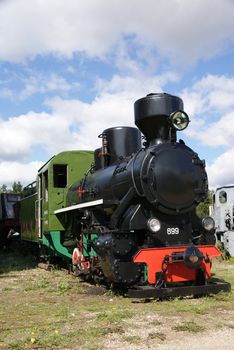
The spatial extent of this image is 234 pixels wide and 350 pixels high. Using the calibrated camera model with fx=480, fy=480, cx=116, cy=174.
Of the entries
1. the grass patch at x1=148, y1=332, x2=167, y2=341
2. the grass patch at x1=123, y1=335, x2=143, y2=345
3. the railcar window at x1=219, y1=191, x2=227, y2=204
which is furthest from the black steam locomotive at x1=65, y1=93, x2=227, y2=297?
the railcar window at x1=219, y1=191, x2=227, y2=204

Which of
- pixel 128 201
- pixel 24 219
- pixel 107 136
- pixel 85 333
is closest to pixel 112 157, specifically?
pixel 107 136

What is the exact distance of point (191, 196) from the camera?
7.96 meters

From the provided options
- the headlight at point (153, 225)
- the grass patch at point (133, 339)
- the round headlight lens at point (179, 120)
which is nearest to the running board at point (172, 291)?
the headlight at point (153, 225)

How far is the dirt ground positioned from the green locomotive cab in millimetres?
2777

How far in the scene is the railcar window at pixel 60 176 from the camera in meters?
12.3

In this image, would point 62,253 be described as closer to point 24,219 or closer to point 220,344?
point 24,219

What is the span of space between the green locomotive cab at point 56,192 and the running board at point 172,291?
4347mm

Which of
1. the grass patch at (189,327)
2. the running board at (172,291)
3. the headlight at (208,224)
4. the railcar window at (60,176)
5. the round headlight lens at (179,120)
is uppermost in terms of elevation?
the round headlight lens at (179,120)

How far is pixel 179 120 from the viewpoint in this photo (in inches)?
326

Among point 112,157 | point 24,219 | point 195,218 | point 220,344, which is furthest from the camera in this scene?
point 24,219

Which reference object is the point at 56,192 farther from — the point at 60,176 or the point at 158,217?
the point at 158,217

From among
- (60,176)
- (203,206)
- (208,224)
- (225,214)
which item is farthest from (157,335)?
(203,206)

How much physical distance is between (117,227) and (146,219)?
61 centimetres

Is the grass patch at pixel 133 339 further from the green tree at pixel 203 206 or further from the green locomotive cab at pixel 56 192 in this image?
the green locomotive cab at pixel 56 192
